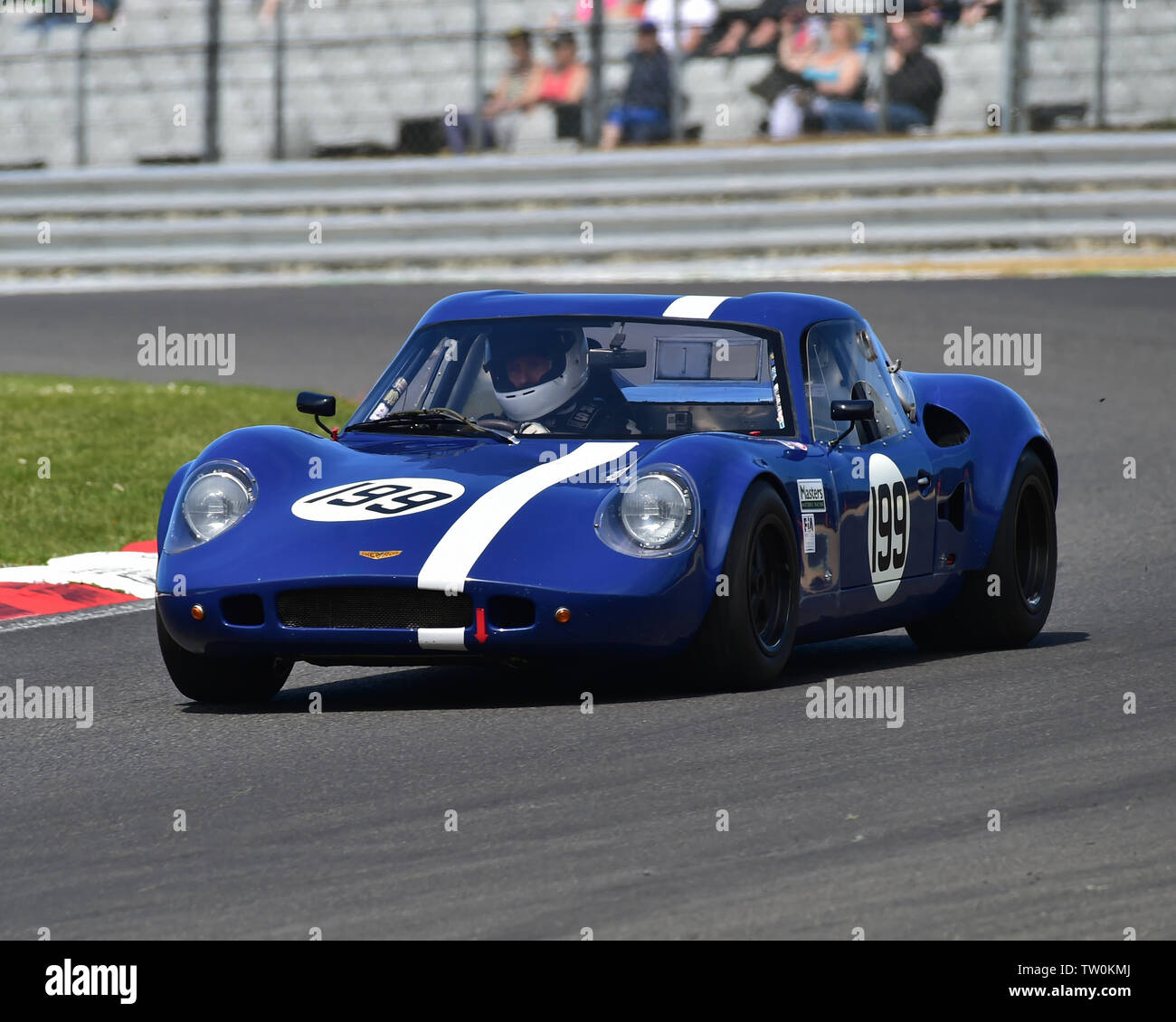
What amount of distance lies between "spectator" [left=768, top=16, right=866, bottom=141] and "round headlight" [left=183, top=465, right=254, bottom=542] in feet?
40.7

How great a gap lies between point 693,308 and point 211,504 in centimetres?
180

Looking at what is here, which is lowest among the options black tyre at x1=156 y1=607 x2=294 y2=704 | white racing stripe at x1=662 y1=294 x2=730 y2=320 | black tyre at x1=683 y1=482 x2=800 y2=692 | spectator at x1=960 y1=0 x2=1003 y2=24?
black tyre at x1=156 y1=607 x2=294 y2=704

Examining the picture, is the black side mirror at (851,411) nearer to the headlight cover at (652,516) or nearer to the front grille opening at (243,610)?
the headlight cover at (652,516)

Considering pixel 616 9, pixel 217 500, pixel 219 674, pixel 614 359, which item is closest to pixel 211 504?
pixel 217 500

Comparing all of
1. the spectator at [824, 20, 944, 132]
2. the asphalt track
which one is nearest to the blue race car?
the asphalt track

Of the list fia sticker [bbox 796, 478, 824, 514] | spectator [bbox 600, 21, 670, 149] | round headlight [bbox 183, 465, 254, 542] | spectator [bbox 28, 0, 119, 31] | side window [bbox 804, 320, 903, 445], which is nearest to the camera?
round headlight [bbox 183, 465, 254, 542]

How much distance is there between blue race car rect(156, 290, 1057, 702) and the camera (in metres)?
6.52

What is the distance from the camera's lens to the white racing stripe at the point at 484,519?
644cm

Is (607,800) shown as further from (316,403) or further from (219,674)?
(316,403)

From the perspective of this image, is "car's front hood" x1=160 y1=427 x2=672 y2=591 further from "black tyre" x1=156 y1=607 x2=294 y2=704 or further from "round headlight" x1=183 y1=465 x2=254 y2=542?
"black tyre" x1=156 y1=607 x2=294 y2=704

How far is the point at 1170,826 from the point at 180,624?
3.02 m

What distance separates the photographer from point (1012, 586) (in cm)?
814

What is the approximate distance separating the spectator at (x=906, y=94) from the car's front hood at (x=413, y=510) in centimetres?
1193

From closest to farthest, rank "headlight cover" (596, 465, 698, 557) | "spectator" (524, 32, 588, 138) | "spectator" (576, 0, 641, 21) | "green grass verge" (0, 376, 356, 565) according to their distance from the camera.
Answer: "headlight cover" (596, 465, 698, 557)
"green grass verge" (0, 376, 356, 565)
"spectator" (524, 32, 588, 138)
"spectator" (576, 0, 641, 21)
